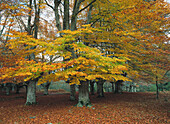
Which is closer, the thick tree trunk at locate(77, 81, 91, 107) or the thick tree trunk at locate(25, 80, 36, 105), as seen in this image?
the thick tree trunk at locate(77, 81, 91, 107)

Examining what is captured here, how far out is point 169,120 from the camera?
578 centimetres

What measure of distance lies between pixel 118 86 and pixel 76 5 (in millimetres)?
13703

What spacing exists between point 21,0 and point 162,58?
11859mm

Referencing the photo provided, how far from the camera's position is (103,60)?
6680 mm

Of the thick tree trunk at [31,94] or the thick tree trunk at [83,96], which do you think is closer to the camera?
the thick tree trunk at [83,96]

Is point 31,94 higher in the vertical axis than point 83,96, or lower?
lower

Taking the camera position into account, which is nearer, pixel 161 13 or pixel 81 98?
pixel 81 98

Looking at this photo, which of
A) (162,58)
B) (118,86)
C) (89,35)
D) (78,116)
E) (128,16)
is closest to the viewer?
(78,116)

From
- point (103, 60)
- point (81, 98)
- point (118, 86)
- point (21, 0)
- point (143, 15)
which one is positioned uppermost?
point (21, 0)

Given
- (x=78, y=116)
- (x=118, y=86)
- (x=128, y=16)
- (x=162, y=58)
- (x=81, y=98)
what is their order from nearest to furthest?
(x=78, y=116) < (x=162, y=58) < (x=81, y=98) < (x=128, y=16) < (x=118, y=86)

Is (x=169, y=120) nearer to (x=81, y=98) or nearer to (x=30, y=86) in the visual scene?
(x=81, y=98)

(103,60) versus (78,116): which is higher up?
(103,60)

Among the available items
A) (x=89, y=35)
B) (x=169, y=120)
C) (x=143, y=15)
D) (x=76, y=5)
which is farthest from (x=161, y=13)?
(x=169, y=120)

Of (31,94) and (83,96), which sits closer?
(83,96)
